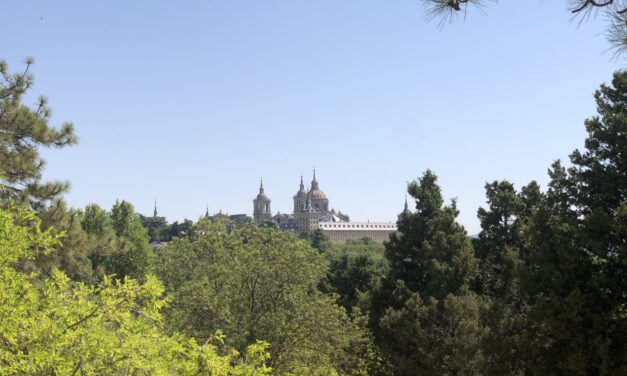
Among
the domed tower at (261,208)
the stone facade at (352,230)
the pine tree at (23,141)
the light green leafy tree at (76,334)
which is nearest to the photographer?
the light green leafy tree at (76,334)

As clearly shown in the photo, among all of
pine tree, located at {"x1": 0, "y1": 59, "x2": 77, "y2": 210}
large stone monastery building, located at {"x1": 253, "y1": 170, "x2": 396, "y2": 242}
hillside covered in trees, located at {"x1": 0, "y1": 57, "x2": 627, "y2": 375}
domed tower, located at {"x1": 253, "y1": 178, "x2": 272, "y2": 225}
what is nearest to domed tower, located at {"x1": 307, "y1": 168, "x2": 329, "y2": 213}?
large stone monastery building, located at {"x1": 253, "y1": 170, "x2": 396, "y2": 242}

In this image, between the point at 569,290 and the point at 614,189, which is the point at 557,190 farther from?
the point at 569,290

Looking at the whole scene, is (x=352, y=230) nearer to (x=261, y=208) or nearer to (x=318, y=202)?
(x=318, y=202)

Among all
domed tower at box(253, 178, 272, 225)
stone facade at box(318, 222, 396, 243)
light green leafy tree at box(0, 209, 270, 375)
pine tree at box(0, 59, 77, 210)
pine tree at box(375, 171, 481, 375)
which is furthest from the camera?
domed tower at box(253, 178, 272, 225)

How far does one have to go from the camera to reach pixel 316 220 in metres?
186

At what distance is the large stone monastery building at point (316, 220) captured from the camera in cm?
18225

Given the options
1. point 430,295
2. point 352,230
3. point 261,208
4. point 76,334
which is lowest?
point 76,334

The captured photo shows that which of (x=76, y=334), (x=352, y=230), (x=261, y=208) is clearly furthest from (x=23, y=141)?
(x=261, y=208)

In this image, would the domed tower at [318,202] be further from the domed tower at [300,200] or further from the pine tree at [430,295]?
the pine tree at [430,295]

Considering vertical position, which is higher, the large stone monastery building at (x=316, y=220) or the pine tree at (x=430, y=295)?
the large stone monastery building at (x=316, y=220)

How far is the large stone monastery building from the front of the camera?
598 ft

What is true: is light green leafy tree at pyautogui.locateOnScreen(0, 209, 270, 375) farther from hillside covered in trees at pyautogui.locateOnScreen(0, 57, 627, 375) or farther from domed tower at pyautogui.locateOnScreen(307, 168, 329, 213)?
domed tower at pyautogui.locateOnScreen(307, 168, 329, 213)

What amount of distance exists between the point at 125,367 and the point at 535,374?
10.7 m

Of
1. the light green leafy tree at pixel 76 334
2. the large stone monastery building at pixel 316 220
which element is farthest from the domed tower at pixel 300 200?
the light green leafy tree at pixel 76 334
